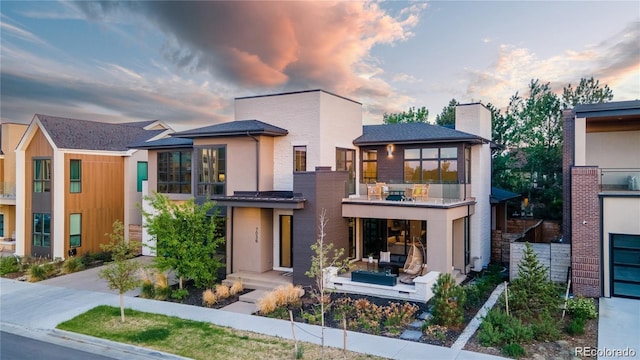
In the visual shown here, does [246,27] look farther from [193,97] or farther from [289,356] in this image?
[289,356]

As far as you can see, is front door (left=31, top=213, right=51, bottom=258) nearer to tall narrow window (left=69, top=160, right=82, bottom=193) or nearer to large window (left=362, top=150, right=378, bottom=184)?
tall narrow window (left=69, top=160, right=82, bottom=193)

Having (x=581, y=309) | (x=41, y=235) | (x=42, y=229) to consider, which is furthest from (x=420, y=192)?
(x=41, y=235)

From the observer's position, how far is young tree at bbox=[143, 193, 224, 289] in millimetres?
14383

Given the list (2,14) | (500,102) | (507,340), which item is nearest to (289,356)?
(507,340)

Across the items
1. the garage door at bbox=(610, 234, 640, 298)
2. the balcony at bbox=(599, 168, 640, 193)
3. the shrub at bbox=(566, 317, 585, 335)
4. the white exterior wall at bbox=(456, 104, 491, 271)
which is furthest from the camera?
the white exterior wall at bbox=(456, 104, 491, 271)

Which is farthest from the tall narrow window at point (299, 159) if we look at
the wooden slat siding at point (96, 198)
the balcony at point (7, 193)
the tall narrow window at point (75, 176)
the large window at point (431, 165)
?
the balcony at point (7, 193)

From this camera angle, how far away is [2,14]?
17.9 meters

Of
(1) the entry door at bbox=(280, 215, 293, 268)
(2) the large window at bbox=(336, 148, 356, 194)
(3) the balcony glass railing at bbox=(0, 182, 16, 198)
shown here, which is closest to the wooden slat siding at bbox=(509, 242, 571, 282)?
(2) the large window at bbox=(336, 148, 356, 194)

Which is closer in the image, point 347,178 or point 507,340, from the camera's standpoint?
point 507,340

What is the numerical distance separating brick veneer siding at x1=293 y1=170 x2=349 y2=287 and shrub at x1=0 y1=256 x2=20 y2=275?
47.0 ft

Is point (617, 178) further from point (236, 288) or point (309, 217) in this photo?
point (236, 288)

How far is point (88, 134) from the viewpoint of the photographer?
2317cm

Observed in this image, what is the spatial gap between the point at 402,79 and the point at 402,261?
1128 cm

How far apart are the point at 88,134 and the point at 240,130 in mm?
12553
